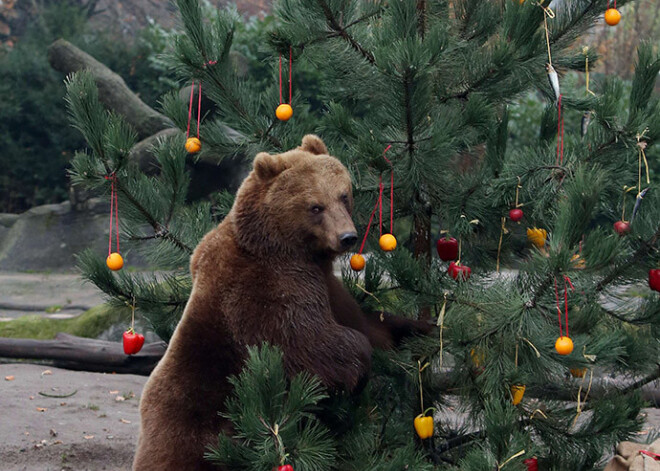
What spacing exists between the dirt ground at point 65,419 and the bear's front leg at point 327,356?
230 centimetres

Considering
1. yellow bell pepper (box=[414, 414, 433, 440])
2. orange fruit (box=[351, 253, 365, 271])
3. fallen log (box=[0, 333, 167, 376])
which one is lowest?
fallen log (box=[0, 333, 167, 376])

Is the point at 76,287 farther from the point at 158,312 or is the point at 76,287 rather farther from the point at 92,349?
the point at 158,312

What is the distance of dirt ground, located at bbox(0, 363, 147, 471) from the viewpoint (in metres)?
4.43

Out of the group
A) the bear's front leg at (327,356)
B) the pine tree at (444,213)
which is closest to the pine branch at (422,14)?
the pine tree at (444,213)

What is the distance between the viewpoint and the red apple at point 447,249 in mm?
3225

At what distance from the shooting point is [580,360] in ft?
8.70

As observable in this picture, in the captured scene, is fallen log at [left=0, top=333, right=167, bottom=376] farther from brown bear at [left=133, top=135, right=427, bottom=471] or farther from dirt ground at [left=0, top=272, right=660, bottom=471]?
brown bear at [left=133, top=135, right=427, bottom=471]

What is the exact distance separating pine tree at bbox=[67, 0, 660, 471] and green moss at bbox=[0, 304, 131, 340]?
3673mm

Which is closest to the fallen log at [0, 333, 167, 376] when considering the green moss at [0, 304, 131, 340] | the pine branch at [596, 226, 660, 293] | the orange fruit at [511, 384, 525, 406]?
the green moss at [0, 304, 131, 340]

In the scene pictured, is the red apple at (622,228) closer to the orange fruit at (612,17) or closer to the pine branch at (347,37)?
the orange fruit at (612,17)

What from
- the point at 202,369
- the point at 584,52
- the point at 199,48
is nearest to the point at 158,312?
the point at 202,369

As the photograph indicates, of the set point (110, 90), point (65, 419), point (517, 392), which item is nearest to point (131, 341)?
point (517, 392)

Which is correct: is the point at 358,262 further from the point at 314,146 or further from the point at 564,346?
the point at 564,346

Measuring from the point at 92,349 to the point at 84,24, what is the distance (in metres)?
9.45
